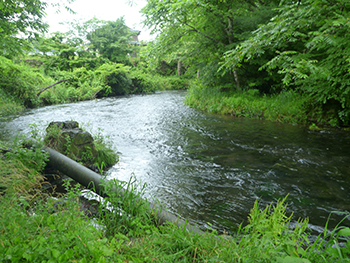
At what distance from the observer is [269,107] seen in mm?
9242

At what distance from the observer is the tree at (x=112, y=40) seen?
28788 millimetres

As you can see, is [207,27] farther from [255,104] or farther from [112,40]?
[112,40]

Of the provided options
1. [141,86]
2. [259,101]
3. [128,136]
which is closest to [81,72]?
[141,86]

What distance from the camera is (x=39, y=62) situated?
2392 centimetres

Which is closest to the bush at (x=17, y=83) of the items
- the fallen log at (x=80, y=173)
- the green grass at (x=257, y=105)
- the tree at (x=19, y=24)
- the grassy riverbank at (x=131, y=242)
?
the tree at (x=19, y=24)

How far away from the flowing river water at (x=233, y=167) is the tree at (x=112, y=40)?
2290 centimetres

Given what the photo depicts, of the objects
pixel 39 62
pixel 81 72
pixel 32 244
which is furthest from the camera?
→ pixel 39 62

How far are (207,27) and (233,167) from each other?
8809 mm

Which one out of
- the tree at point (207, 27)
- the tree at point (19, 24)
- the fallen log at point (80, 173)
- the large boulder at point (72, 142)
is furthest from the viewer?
the tree at point (207, 27)

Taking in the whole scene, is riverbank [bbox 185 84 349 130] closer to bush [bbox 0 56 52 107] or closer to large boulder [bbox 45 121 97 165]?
large boulder [bbox 45 121 97 165]

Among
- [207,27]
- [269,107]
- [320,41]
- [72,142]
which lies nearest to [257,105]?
[269,107]

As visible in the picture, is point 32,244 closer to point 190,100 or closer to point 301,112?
point 301,112

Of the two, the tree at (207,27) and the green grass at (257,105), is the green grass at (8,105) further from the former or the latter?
the green grass at (257,105)

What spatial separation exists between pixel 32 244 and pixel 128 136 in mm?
6229
